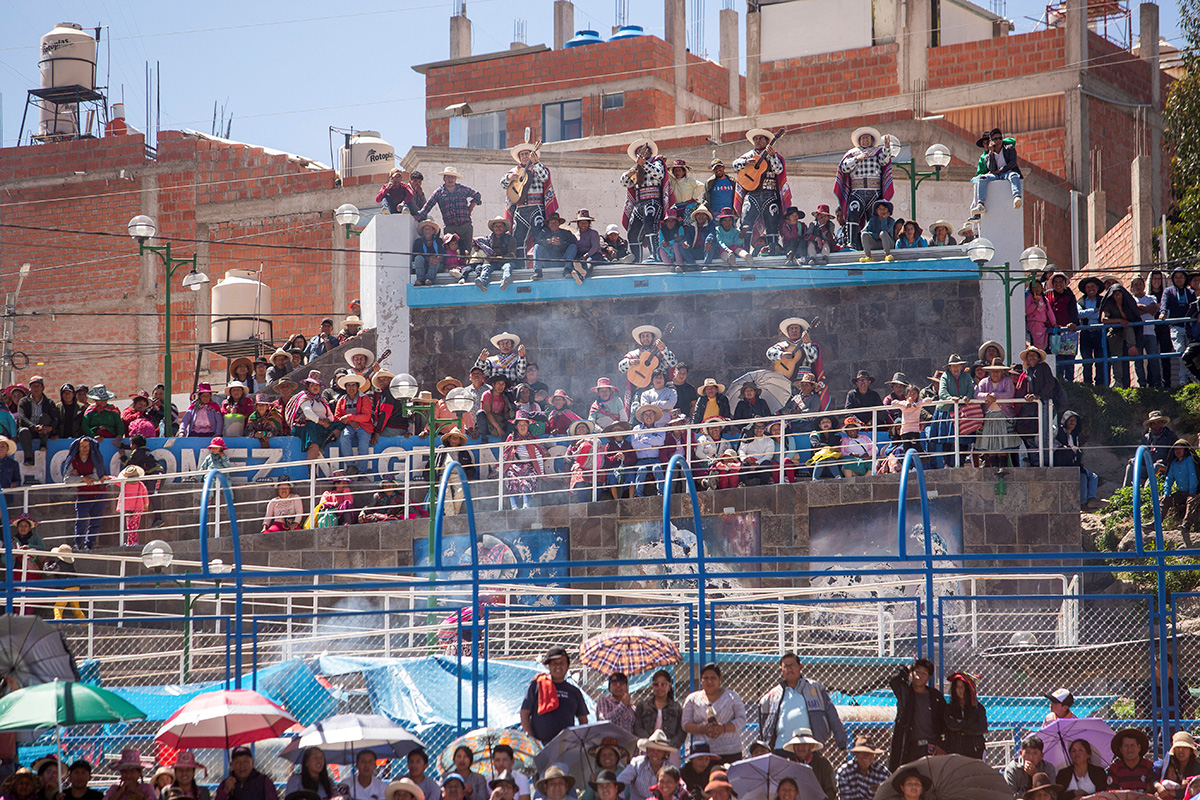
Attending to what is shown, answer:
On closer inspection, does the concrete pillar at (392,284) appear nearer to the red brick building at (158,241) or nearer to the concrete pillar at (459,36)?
the red brick building at (158,241)

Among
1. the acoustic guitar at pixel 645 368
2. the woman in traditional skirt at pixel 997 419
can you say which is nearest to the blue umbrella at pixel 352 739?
the woman in traditional skirt at pixel 997 419

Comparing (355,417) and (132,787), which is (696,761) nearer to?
(132,787)

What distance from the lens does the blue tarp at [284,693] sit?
12133 millimetres

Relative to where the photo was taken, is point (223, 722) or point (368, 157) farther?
point (368, 157)

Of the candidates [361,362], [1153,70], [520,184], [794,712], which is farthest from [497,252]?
[1153,70]

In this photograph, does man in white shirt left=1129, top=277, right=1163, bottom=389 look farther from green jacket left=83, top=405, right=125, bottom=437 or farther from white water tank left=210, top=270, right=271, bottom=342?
white water tank left=210, top=270, right=271, bottom=342

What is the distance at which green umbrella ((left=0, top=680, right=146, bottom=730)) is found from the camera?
32.1 ft

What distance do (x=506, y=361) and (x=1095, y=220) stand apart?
16.3 meters

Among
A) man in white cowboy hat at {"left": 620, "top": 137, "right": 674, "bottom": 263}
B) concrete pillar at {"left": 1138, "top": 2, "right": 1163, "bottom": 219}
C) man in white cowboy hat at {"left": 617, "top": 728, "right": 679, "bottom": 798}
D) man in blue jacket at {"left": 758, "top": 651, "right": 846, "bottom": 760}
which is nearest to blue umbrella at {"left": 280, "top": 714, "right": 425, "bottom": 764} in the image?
man in white cowboy hat at {"left": 617, "top": 728, "right": 679, "bottom": 798}

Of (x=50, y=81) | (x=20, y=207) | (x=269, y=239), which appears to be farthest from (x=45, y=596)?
(x=50, y=81)

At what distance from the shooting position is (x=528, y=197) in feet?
76.0

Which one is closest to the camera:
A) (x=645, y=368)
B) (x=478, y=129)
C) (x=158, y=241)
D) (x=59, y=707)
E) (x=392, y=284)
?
(x=59, y=707)

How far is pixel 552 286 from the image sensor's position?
2319cm

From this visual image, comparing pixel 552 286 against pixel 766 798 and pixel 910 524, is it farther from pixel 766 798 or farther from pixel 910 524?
pixel 766 798
